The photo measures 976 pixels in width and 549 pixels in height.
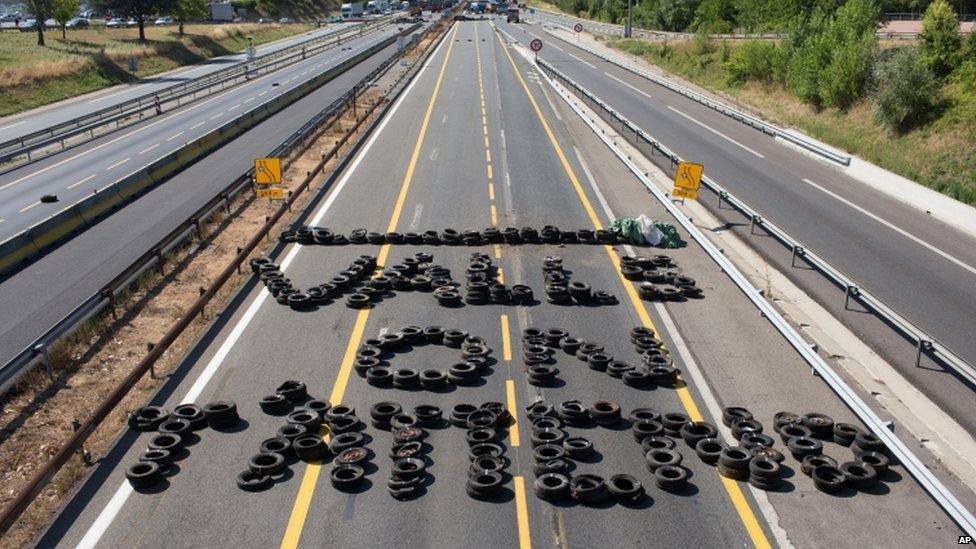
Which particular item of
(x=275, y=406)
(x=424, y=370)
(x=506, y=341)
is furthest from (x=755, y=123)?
(x=275, y=406)

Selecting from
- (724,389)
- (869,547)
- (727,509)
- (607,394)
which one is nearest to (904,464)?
(869,547)

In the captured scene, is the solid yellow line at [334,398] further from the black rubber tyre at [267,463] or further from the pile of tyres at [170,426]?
the pile of tyres at [170,426]

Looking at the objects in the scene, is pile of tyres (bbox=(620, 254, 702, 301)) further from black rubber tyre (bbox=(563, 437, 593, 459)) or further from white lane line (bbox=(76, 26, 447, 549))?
white lane line (bbox=(76, 26, 447, 549))

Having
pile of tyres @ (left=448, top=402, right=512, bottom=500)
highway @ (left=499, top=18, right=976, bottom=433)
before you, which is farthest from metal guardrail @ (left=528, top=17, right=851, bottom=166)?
pile of tyres @ (left=448, top=402, right=512, bottom=500)

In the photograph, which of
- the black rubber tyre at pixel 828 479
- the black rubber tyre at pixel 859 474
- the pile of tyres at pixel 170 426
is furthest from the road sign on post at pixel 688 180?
the pile of tyres at pixel 170 426

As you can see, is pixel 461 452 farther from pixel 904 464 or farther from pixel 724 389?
pixel 904 464

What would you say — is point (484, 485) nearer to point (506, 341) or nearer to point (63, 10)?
point (506, 341)

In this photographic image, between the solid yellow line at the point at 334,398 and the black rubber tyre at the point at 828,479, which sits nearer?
the solid yellow line at the point at 334,398
